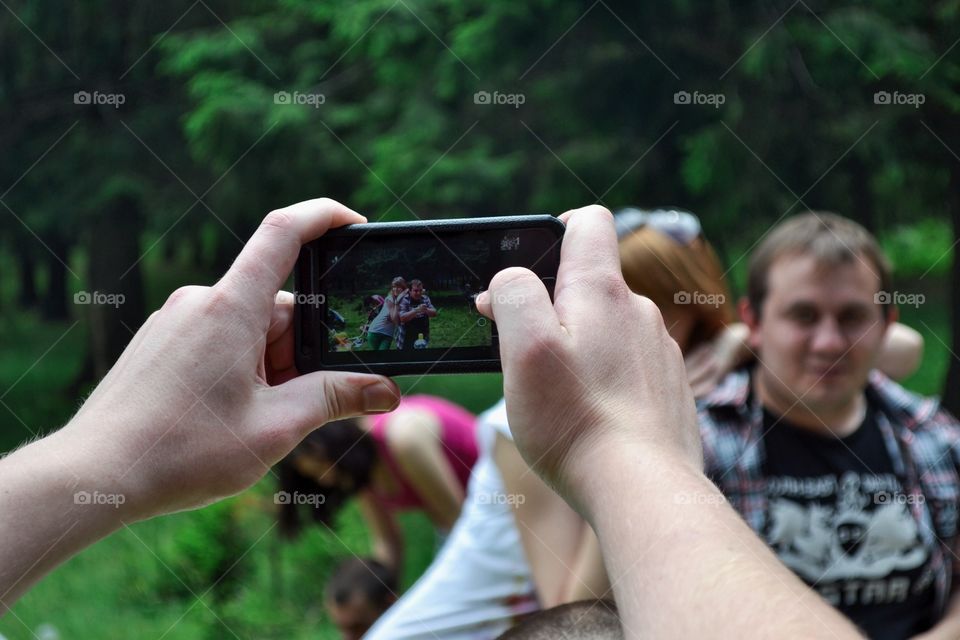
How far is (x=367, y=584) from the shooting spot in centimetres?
427

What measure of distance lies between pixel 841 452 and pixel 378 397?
1804 mm

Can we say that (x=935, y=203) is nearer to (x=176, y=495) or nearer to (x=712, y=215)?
(x=712, y=215)

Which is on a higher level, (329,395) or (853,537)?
(329,395)

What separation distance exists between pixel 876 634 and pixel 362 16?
6510mm

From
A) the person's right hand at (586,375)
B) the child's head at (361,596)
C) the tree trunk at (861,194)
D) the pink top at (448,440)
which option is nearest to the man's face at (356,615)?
the child's head at (361,596)

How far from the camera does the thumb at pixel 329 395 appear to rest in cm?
136

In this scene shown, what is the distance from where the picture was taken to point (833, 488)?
106 inches

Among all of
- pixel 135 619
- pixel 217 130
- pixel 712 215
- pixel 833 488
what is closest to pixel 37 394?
pixel 217 130

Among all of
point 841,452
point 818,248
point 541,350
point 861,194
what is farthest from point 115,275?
point 541,350

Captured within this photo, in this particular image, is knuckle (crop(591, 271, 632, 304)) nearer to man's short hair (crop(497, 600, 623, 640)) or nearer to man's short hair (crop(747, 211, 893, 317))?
man's short hair (crop(497, 600, 623, 640))

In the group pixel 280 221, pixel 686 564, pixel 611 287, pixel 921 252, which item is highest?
pixel 921 252

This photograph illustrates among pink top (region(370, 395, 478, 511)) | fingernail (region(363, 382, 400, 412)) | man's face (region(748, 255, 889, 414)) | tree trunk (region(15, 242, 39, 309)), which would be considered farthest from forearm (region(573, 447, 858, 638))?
tree trunk (region(15, 242, 39, 309))

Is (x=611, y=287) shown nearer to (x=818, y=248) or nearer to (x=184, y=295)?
(x=184, y=295)

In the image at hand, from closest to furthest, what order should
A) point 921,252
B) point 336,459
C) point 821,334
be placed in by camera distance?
1. point 821,334
2. point 336,459
3. point 921,252
